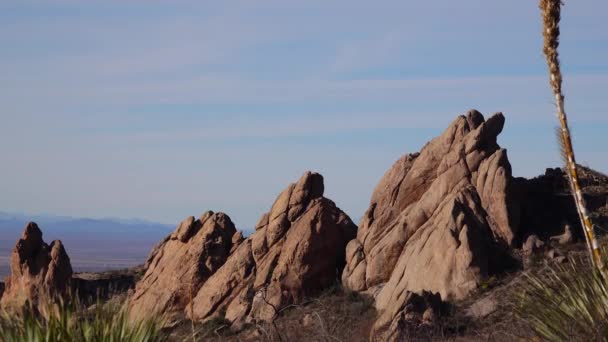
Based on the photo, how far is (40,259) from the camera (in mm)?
49406

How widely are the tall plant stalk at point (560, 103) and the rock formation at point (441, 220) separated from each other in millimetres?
23588

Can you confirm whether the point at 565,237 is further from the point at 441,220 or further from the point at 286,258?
the point at 286,258

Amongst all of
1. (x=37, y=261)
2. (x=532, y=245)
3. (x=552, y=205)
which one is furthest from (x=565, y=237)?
(x=37, y=261)

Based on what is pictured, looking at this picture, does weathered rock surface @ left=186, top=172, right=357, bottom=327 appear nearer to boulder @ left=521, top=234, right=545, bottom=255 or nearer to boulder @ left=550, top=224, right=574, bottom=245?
boulder @ left=521, top=234, right=545, bottom=255

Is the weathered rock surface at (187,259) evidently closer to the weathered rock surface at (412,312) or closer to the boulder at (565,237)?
the weathered rock surface at (412,312)

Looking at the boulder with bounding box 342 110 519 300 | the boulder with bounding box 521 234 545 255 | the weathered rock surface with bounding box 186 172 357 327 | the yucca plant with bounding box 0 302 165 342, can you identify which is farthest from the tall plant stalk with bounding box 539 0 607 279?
the weathered rock surface with bounding box 186 172 357 327

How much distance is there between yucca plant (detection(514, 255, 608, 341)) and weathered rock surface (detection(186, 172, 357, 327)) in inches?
1081

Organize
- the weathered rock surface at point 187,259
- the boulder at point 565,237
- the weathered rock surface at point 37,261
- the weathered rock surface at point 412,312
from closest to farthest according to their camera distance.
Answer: the weathered rock surface at point 412,312, the boulder at point 565,237, the weathered rock surface at point 187,259, the weathered rock surface at point 37,261

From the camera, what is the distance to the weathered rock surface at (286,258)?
41344 millimetres

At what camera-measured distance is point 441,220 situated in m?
37.7

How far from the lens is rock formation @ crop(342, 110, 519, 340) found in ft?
117

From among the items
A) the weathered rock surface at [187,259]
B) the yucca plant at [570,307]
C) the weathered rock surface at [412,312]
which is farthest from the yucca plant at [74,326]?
the weathered rock surface at [187,259]

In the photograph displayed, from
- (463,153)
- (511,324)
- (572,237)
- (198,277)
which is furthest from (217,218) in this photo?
(511,324)

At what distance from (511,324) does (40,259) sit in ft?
120
